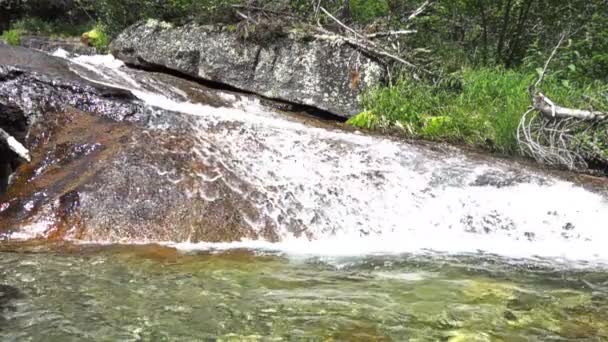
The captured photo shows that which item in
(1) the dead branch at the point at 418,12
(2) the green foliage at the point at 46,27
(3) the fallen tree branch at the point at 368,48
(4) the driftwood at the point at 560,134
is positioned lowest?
(4) the driftwood at the point at 560,134

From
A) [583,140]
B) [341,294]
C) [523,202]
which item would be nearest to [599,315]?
[341,294]

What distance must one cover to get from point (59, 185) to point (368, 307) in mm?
3842

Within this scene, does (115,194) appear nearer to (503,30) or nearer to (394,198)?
(394,198)

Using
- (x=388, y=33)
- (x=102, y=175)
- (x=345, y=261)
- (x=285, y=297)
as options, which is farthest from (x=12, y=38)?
(x=285, y=297)

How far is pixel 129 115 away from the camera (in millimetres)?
7328

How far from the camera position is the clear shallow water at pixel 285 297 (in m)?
3.17

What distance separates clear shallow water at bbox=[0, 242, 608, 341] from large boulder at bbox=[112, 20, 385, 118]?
236 inches

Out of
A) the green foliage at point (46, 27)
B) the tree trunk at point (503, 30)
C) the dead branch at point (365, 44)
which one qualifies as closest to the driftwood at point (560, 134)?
the dead branch at point (365, 44)

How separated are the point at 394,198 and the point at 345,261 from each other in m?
1.76

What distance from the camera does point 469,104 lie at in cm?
945

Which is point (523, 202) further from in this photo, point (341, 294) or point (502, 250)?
point (341, 294)

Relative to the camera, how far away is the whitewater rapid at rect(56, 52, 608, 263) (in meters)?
5.68

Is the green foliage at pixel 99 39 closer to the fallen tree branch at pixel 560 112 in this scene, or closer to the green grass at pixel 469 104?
the green grass at pixel 469 104

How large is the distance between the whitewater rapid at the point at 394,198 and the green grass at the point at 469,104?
115 centimetres
